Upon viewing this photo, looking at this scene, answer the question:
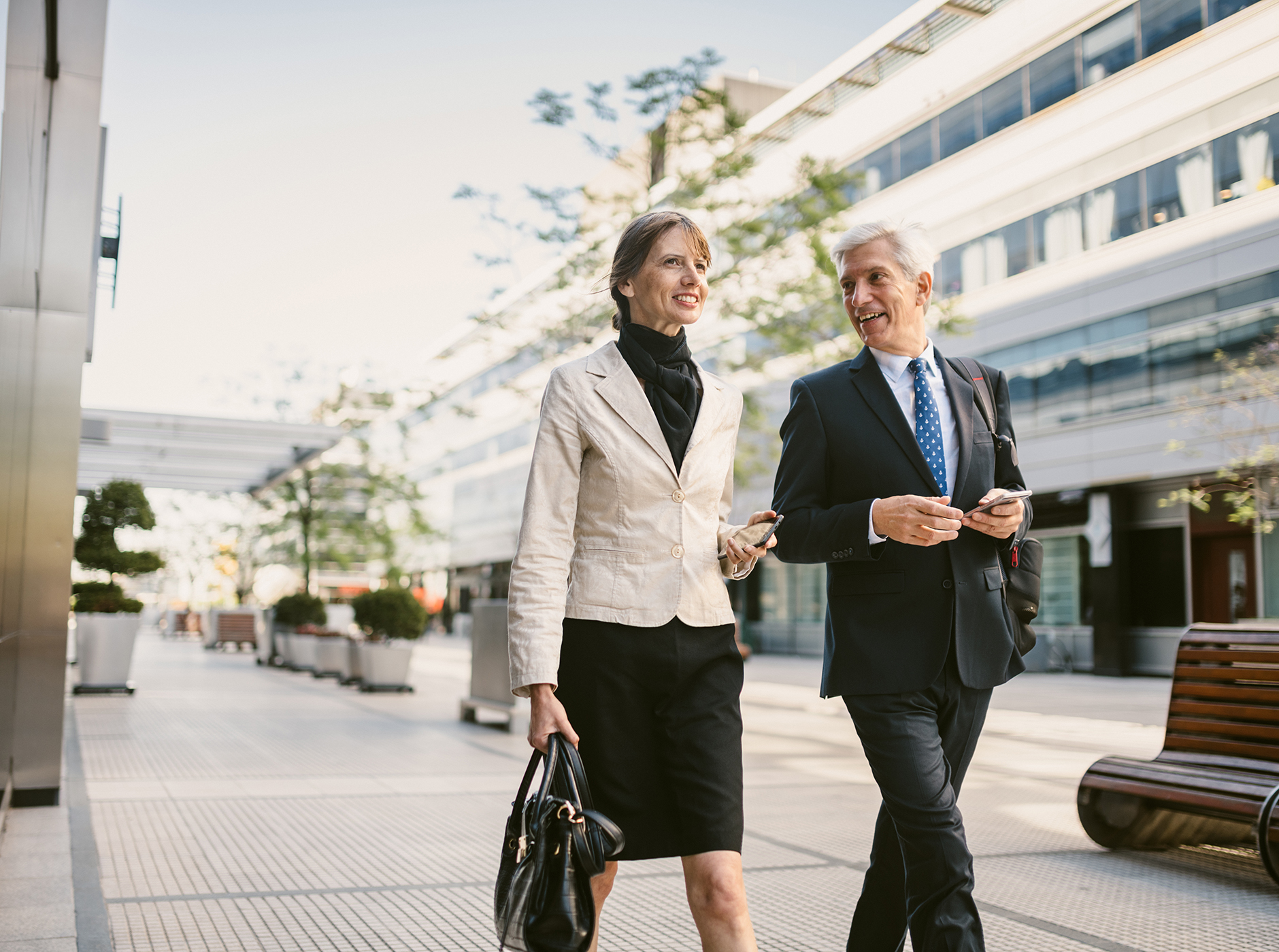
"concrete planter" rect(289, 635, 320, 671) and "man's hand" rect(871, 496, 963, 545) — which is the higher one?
"man's hand" rect(871, 496, 963, 545)

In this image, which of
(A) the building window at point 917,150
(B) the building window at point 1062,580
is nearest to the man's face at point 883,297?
(B) the building window at point 1062,580

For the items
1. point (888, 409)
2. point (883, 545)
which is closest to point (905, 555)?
point (883, 545)

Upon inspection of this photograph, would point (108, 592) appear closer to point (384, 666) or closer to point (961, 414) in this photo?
point (384, 666)

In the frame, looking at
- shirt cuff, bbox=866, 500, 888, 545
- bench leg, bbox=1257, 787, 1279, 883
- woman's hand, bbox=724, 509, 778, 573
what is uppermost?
shirt cuff, bbox=866, 500, 888, 545

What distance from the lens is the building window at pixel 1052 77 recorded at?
79.7ft

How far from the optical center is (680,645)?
2.50 meters

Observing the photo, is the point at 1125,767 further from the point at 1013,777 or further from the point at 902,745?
the point at 902,745

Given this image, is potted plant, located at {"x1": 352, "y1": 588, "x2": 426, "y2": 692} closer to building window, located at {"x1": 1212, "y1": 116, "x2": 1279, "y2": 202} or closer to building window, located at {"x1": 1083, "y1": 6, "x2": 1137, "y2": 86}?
building window, located at {"x1": 1212, "y1": 116, "x2": 1279, "y2": 202}

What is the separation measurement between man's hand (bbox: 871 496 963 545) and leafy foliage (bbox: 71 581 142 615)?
1313 cm

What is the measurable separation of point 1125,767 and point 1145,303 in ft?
62.6

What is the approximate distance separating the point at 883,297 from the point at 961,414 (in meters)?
0.35

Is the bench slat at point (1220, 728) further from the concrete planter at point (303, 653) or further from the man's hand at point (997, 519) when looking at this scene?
the concrete planter at point (303, 653)

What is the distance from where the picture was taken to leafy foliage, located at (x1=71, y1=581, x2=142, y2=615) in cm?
1396

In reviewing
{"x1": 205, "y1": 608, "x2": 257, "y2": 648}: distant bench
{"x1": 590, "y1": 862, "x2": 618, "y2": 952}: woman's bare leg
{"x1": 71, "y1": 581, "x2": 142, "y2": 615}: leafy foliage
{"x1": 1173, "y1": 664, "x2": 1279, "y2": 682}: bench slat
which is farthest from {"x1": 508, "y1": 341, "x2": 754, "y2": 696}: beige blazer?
{"x1": 205, "y1": 608, "x2": 257, "y2": 648}: distant bench
